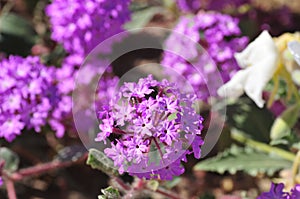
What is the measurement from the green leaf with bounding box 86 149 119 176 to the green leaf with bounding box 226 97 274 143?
2.68 feet

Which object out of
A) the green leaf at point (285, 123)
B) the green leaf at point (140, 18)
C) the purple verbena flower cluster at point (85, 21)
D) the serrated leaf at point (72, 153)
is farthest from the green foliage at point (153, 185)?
the green leaf at point (140, 18)

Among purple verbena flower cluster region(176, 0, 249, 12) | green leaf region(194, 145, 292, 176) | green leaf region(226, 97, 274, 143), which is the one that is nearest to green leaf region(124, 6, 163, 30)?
purple verbena flower cluster region(176, 0, 249, 12)

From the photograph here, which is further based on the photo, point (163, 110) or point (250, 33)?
point (250, 33)

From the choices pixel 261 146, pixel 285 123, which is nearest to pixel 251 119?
pixel 261 146

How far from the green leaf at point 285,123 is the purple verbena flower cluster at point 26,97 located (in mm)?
730

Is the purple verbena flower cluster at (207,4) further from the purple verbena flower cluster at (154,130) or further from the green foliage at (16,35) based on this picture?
Result: the purple verbena flower cluster at (154,130)

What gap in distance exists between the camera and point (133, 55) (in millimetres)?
3297

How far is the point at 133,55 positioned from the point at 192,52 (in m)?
0.91

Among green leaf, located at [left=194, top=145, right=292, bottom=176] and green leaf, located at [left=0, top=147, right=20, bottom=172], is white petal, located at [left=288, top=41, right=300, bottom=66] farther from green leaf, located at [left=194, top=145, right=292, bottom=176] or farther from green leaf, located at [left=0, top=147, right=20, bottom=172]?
green leaf, located at [left=0, top=147, right=20, bottom=172]

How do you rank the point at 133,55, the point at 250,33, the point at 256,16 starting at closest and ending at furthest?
the point at 250,33
the point at 256,16
the point at 133,55

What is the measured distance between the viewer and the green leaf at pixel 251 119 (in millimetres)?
2605

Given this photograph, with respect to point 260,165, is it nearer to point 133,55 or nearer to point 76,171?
point 76,171

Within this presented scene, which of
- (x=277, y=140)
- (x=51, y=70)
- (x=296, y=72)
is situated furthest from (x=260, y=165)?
(x=51, y=70)

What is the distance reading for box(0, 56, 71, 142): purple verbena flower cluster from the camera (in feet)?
7.13
